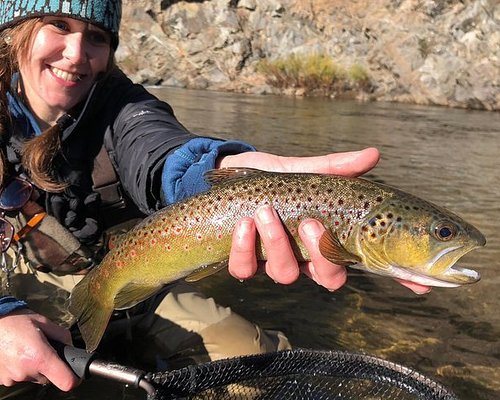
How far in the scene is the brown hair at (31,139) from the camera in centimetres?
317

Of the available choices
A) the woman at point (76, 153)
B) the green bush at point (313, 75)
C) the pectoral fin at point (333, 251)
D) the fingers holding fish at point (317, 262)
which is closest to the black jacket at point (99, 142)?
the woman at point (76, 153)

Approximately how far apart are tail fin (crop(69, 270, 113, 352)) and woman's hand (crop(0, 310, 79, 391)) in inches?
A: 6.2

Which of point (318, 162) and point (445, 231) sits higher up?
point (318, 162)

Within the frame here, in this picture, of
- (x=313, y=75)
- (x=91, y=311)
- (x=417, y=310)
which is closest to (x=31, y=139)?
(x=91, y=311)

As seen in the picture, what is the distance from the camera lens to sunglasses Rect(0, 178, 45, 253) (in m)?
3.24

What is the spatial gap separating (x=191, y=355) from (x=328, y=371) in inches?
47.9

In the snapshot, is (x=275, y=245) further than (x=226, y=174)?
No

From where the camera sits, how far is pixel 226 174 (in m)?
2.37

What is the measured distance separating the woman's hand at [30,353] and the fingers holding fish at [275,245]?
959 millimetres

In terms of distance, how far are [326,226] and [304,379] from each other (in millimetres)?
1125

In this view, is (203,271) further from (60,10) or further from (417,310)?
(417,310)

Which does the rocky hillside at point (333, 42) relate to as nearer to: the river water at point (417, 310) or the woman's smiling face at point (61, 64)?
the river water at point (417, 310)

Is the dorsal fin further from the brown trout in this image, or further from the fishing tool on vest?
the fishing tool on vest

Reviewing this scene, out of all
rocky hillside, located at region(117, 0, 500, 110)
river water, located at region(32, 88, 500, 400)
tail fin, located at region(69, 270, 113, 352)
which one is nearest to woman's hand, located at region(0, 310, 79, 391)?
tail fin, located at region(69, 270, 113, 352)
